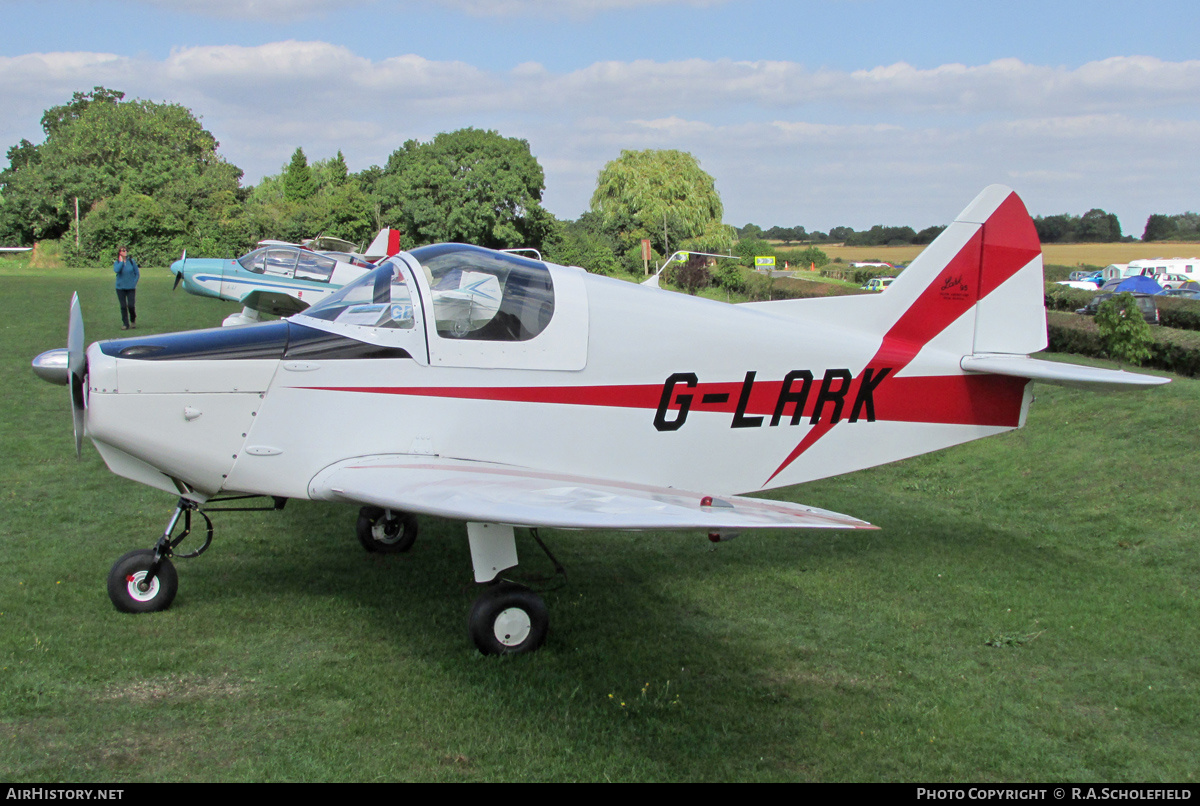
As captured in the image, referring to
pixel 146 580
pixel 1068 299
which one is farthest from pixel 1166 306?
pixel 146 580

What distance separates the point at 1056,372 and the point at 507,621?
394 centimetres

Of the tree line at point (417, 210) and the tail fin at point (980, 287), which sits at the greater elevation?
the tree line at point (417, 210)

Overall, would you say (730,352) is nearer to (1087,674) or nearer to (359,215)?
(1087,674)

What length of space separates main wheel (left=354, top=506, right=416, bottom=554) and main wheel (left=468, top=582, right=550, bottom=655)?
78.6 inches

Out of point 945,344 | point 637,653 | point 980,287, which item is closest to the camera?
point 637,653

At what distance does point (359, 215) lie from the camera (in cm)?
5588

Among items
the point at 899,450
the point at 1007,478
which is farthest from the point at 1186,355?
the point at 899,450

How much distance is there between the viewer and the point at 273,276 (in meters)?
21.6

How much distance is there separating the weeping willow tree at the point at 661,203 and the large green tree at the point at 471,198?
5.01m

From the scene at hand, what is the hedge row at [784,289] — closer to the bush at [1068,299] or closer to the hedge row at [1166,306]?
the bush at [1068,299]

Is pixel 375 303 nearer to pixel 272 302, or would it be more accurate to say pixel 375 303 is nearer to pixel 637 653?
pixel 637 653

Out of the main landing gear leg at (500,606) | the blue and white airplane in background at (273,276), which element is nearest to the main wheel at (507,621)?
the main landing gear leg at (500,606)

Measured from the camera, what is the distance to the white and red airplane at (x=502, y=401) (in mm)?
5000

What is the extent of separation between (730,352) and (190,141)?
9457cm
